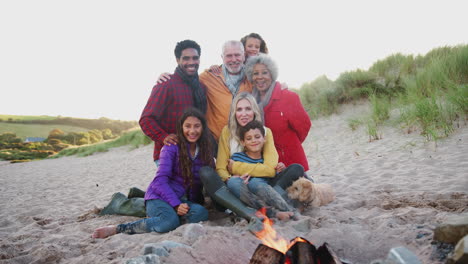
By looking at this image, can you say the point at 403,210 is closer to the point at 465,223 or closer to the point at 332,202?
the point at 332,202

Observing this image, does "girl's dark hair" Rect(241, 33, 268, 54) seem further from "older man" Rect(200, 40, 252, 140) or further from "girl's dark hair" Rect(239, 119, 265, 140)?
"girl's dark hair" Rect(239, 119, 265, 140)

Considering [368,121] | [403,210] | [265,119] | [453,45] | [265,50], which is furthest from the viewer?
[453,45]

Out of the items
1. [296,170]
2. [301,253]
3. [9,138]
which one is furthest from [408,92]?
[9,138]

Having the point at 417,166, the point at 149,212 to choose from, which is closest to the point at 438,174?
the point at 417,166

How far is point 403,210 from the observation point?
2799 mm

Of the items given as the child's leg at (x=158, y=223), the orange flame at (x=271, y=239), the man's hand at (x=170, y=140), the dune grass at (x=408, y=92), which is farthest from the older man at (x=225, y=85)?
the dune grass at (x=408, y=92)

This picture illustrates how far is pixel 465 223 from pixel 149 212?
2587 millimetres

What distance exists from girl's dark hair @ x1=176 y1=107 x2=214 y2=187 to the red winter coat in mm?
844

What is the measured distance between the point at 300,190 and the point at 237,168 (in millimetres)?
698

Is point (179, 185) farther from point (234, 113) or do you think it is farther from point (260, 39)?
point (260, 39)

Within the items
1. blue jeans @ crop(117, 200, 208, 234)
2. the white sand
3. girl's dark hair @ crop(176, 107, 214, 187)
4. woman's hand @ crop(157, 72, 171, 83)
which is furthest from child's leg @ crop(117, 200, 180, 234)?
woman's hand @ crop(157, 72, 171, 83)

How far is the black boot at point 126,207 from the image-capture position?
12.2 feet

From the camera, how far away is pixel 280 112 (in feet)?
12.3

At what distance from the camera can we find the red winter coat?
3.72 metres
